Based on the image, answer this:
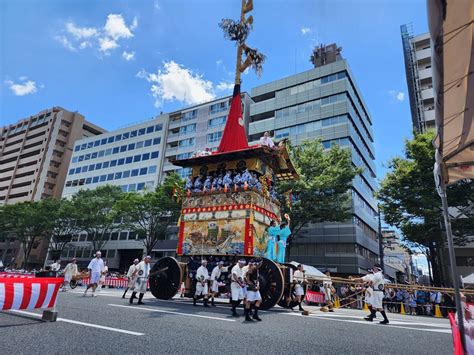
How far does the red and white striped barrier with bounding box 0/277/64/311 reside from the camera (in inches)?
247

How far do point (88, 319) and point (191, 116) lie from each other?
1941 inches

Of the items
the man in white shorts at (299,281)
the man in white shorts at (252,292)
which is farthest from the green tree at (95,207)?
the man in white shorts at (252,292)

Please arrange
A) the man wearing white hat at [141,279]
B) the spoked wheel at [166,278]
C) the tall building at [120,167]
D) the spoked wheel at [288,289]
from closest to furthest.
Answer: the man wearing white hat at [141,279], the spoked wheel at [288,289], the spoked wheel at [166,278], the tall building at [120,167]

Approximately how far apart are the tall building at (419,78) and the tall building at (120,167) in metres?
40.4

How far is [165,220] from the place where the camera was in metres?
37.2

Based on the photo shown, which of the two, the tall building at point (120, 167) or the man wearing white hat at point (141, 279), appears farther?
the tall building at point (120, 167)

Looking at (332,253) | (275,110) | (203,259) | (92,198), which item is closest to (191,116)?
(275,110)

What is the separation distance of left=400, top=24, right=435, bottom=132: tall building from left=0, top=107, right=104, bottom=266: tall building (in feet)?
224

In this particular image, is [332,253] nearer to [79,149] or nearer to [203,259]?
[203,259]

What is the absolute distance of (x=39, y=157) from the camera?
69.4m

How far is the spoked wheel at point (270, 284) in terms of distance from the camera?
412 inches

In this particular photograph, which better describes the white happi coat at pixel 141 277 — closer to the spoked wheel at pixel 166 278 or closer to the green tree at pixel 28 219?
the spoked wheel at pixel 166 278

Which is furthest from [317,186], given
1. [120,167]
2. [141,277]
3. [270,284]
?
[120,167]

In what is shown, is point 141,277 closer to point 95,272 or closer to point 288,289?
point 95,272
